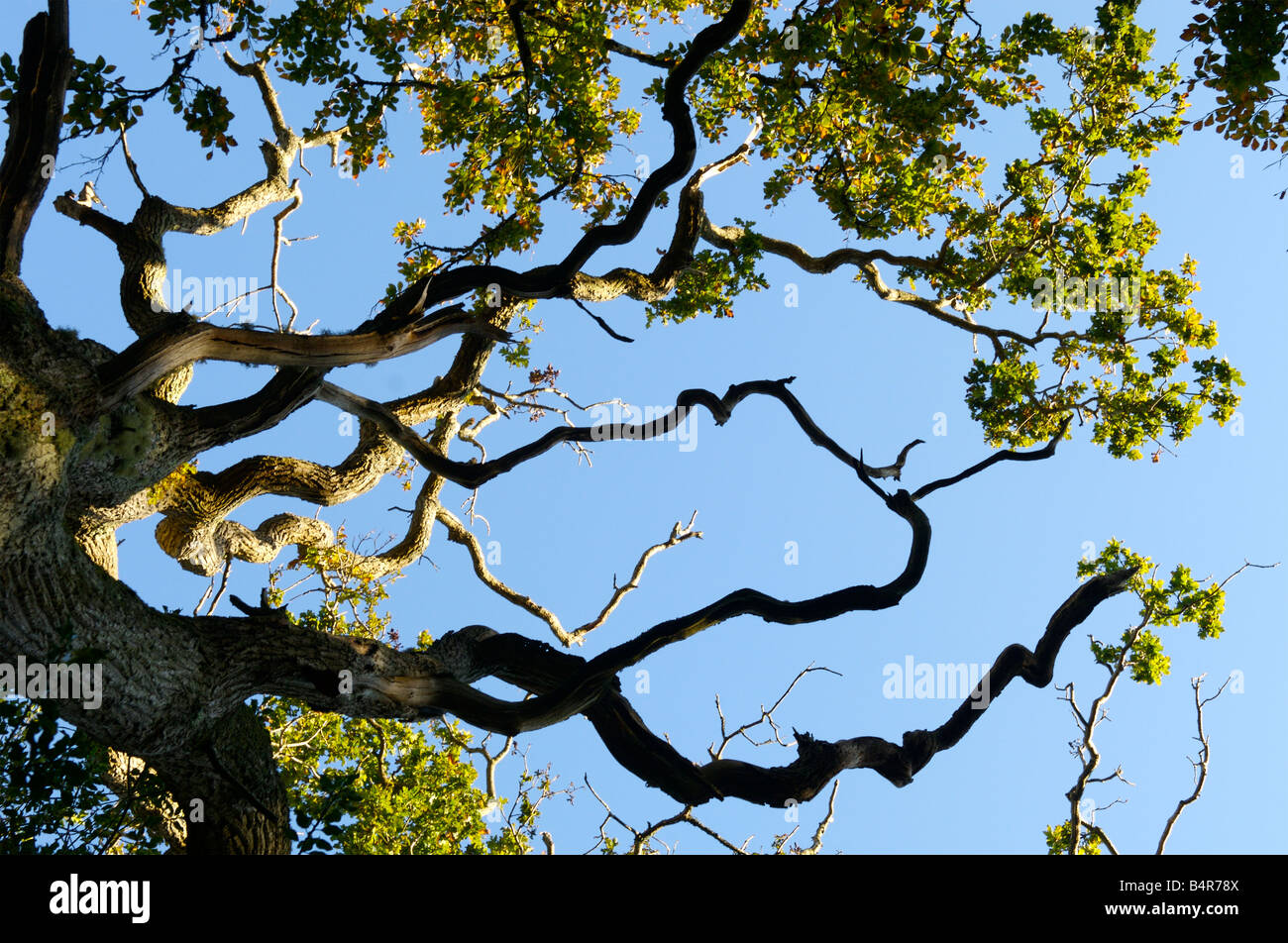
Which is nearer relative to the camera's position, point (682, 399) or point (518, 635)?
point (518, 635)

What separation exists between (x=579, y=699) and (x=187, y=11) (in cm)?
638

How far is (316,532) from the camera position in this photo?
1080 centimetres

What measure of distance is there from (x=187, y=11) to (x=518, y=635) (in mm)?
5774

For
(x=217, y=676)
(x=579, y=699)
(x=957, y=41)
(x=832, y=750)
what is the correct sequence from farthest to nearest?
1. (x=957, y=41)
2. (x=832, y=750)
3. (x=579, y=699)
4. (x=217, y=676)

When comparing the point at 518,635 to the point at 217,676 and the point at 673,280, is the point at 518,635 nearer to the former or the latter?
the point at 217,676

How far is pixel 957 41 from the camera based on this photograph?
9.55 metres

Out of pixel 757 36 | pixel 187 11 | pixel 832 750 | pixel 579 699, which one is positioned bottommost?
pixel 832 750

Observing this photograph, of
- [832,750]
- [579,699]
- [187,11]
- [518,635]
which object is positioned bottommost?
[832,750]
